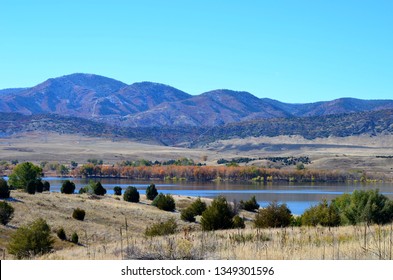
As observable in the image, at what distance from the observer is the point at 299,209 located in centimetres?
6247

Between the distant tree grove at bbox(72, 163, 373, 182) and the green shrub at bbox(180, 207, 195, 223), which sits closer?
the green shrub at bbox(180, 207, 195, 223)

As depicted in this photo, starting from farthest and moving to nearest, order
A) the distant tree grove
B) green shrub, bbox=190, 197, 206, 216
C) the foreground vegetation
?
1. the distant tree grove
2. green shrub, bbox=190, 197, 206, 216
3. the foreground vegetation

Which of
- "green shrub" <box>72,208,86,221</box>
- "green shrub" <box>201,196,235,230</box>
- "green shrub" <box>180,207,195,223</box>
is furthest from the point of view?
"green shrub" <box>180,207,195,223</box>

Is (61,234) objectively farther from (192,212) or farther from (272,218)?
(192,212)

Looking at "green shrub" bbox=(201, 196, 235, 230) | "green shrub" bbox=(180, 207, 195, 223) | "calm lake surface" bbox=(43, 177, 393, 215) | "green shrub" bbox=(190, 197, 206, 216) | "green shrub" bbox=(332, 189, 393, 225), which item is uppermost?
"green shrub" bbox=(332, 189, 393, 225)

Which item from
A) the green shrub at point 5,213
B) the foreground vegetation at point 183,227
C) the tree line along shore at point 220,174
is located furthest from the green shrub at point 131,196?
the tree line along shore at point 220,174

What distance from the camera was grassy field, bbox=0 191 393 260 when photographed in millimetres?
12570

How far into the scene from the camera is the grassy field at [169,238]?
12570mm

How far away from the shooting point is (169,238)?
14328 mm

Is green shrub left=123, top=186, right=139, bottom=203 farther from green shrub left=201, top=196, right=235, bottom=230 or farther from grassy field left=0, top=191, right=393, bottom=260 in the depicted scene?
green shrub left=201, top=196, right=235, bottom=230

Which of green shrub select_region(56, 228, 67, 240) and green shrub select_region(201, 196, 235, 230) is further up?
green shrub select_region(201, 196, 235, 230)

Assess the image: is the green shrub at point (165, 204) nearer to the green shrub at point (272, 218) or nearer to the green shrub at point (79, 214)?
the green shrub at point (79, 214)

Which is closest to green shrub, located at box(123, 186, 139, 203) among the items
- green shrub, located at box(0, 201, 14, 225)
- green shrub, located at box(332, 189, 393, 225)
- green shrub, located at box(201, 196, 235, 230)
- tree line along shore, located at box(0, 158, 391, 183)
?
green shrub, located at box(0, 201, 14, 225)

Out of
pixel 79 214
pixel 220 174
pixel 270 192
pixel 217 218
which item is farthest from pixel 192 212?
pixel 220 174
